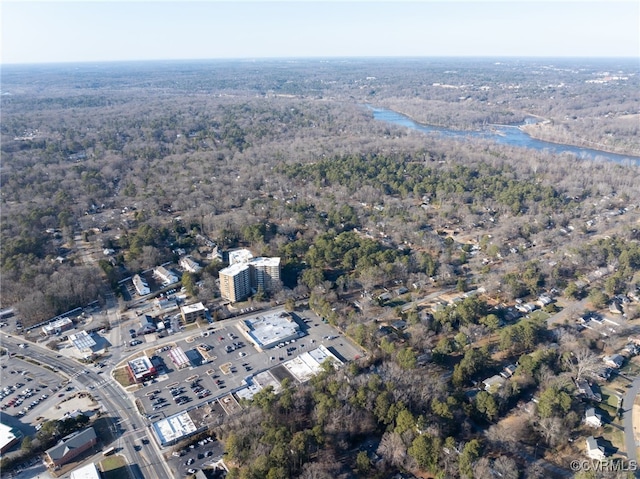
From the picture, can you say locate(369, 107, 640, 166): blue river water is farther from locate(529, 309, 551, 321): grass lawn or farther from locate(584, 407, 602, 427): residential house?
locate(584, 407, 602, 427): residential house

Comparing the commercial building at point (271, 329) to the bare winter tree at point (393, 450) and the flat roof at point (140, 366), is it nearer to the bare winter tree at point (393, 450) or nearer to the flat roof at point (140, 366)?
the flat roof at point (140, 366)

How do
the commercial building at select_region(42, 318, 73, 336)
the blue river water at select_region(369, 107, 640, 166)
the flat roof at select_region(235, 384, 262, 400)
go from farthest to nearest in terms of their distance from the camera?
the blue river water at select_region(369, 107, 640, 166) → the commercial building at select_region(42, 318, 73, 336) → the flat roof at select_region(235, 384, 262, 400)

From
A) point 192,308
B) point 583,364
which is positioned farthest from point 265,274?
point 583,364

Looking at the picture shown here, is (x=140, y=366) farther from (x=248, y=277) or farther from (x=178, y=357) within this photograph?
(x=248, y=277)

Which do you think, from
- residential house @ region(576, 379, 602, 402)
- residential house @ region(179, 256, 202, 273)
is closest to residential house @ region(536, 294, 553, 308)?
residential house @ region(576, 379, 602, 402)

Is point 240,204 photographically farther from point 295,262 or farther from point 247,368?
point 247,368

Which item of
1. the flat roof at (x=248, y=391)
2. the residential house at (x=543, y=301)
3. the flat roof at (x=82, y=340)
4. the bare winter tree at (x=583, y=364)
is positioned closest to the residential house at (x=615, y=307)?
the residential house at (x=543, y=301)
